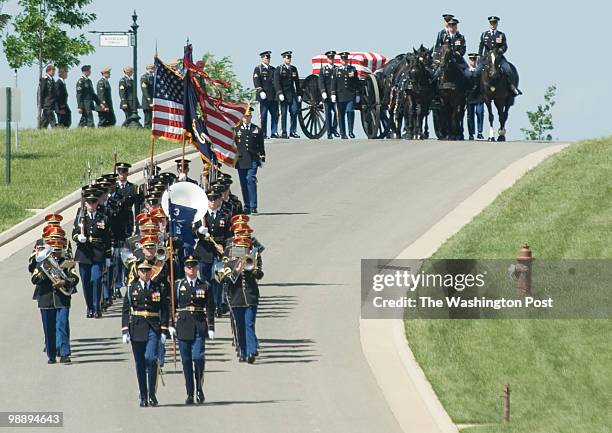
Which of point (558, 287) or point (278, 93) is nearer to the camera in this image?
point (558, 287)

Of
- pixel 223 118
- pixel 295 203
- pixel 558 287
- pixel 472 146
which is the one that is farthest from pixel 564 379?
pixel 472 146

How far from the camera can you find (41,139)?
44.4 m

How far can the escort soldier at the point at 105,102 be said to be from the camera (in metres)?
45.5

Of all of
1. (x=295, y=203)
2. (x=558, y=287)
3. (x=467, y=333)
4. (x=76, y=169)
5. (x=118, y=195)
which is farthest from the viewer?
(x=76, y=169)

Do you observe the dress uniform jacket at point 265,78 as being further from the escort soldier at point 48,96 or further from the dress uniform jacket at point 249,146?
the dress uniform jacket at point 249,146

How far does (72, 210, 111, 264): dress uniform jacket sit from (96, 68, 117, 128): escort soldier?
65.5 feet

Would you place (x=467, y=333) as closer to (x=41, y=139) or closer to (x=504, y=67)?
(x=504, y=67)

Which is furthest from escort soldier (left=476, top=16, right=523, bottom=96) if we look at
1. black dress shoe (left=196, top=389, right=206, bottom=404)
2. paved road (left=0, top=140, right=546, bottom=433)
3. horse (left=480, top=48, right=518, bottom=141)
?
black dress shoe (left=196, top=389, right=206, bottom=404)

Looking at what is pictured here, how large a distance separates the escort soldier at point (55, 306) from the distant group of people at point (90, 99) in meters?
21.9

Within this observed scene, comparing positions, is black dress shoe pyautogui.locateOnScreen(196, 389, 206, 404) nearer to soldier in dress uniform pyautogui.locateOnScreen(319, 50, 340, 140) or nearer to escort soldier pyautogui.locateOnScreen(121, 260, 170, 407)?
escort soldier pyautogui.locateOnScreen(121, 260, 170, 407)

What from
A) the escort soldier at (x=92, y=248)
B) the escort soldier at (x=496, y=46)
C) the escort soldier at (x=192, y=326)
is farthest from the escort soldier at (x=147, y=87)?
the escort soldier at (x=192, y=326)

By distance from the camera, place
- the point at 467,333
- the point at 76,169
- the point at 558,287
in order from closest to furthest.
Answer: the point at 467,333 < the point at 558,287 < the point at 76,169

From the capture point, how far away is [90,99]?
46312mm

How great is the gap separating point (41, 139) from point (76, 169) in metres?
5.33
